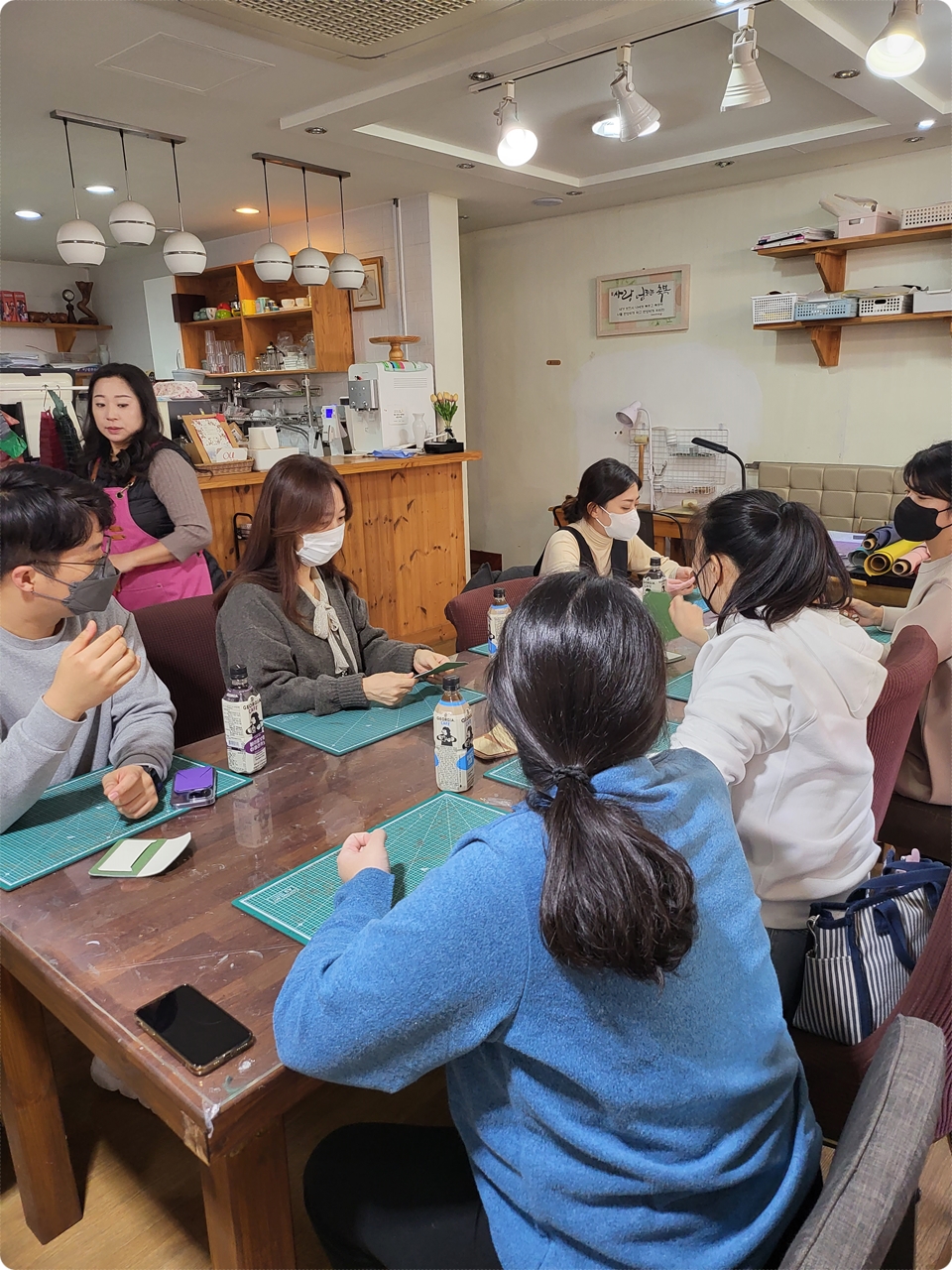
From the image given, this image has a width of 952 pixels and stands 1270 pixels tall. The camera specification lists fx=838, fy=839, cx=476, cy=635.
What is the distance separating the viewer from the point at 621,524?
9.52 ft

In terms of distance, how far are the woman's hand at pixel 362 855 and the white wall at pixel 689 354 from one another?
4.27 m

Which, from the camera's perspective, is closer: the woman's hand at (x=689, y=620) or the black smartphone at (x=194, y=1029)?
the black smartphone at (x=194, y=1029)

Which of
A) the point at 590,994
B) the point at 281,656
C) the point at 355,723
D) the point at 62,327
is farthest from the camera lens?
the point at 62,327

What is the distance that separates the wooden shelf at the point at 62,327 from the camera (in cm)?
691

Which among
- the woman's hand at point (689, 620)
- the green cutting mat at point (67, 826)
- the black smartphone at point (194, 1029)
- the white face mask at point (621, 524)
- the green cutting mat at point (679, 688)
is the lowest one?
the green cutting mat at point (679, 688)

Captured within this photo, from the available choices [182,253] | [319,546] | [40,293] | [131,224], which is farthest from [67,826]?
[40,293]

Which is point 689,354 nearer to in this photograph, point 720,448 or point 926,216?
point 720,448

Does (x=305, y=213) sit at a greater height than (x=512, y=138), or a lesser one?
greater

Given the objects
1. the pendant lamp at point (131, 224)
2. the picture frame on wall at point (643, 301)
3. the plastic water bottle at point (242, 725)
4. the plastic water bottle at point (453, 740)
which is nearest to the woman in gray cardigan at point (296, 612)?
the plastic water bottle at point (242, 725)

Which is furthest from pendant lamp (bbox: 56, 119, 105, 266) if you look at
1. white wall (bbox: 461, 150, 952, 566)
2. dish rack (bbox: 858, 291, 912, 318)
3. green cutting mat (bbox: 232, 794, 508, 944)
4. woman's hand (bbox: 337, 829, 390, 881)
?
dish rack (bbox: 858, 291, 912, 318)

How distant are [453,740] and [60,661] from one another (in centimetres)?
65

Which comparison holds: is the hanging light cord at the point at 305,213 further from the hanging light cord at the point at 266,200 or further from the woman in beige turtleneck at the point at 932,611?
the woman in beige turtleneck at the point at 932,611

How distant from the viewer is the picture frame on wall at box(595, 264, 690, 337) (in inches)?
201

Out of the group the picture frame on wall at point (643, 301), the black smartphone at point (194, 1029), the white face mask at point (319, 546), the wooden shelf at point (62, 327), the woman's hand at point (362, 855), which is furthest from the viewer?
the wooden shelf at point (62, 327)
